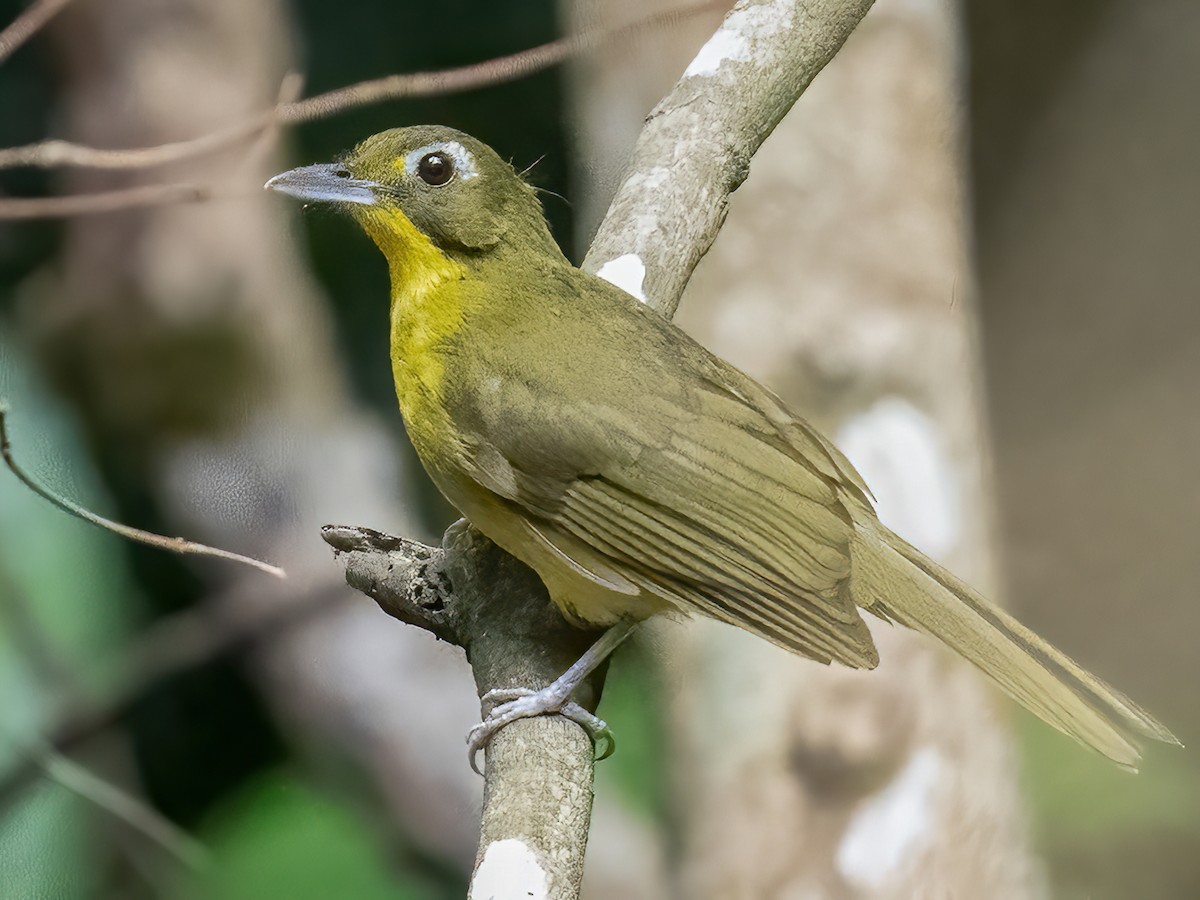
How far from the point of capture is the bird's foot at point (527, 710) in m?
1.33

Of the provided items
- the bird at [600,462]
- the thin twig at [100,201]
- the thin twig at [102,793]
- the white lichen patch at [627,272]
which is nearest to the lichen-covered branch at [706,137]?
the white lichen patch at [627,272]

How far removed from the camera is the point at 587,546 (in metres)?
1.39

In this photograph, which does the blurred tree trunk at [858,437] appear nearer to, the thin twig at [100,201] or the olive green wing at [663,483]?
the olive green wing at [663,483]

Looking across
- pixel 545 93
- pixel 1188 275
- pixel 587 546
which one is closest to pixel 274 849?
pixel 587 546

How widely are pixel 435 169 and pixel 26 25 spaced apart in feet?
2.07

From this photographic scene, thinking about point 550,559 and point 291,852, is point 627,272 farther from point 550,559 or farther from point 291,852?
point 291,852

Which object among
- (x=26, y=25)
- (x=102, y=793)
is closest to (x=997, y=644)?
(x=102, y=793)

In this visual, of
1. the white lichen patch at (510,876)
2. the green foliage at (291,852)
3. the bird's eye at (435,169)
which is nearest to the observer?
the white lichen patch at (510,876)

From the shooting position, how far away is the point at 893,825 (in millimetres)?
1697

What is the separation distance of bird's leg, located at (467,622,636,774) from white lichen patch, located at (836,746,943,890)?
482 millimetres

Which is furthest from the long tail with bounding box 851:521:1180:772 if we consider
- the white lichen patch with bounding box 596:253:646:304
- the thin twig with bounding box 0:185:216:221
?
the thin twig with bounding box 0:185:216:221

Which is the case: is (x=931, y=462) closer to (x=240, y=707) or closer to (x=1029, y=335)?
(x=1029, y=335)

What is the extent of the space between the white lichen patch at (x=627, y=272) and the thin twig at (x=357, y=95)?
0.93 feet

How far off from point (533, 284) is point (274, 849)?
34.8 inches
